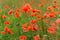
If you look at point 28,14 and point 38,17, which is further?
point 28,14

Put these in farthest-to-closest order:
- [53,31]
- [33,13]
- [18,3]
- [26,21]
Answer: [18,3] < [26,21] < [33,13] < [53,31]

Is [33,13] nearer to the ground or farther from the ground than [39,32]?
farther from the ground

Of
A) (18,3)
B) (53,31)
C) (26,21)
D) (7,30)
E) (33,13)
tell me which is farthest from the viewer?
(18,3)

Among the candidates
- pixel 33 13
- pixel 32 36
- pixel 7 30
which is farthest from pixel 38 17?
pixel 7 30

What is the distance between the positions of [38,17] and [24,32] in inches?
10.1

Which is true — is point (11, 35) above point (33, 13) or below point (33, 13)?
below

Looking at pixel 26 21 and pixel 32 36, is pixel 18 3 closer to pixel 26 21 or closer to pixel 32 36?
pixel 26 21

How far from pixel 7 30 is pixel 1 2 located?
7.13ft

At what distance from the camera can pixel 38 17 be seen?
301 cm

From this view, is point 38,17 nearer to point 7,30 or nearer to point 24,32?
point 24,32

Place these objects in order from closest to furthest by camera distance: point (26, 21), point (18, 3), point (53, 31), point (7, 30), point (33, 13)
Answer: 1. point (53, 31)
2. point (7, 30)
3. point (33, 13)
4. point (26, 21)
5. point (18, 3)

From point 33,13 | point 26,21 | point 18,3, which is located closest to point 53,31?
point 33,13

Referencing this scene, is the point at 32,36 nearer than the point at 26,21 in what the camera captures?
Yes

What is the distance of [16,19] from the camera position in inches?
128
